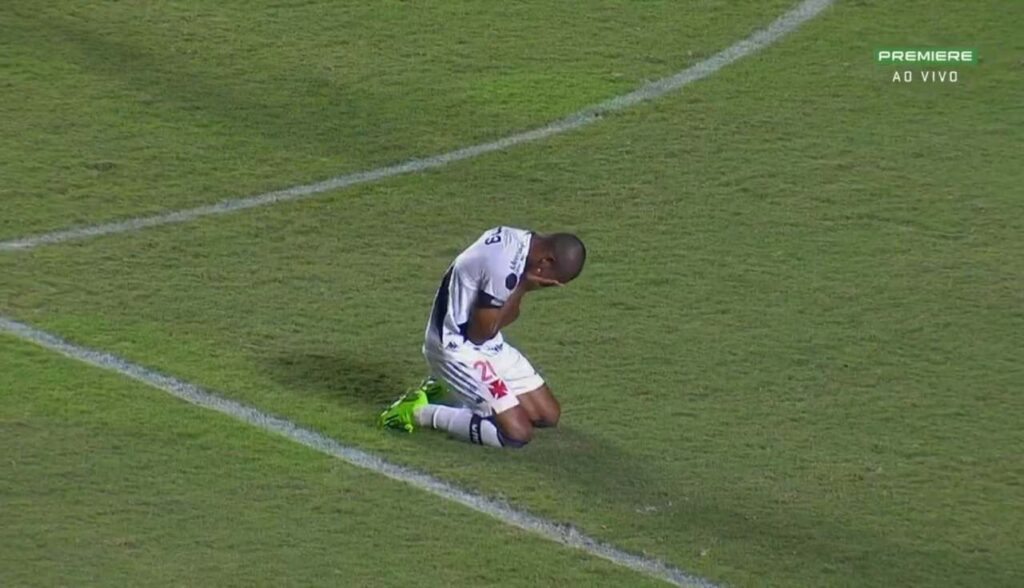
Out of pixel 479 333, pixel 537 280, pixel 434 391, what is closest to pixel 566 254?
pixel 537 280

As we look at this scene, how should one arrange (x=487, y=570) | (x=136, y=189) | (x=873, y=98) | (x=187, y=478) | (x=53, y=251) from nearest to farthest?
(x=487, y=570) → (x=187, y=478) → (x=53, y=251) → (x=136, y=189) → (x=873, y=98)

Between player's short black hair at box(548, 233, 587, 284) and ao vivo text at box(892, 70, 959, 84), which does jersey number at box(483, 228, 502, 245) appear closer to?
player's short black hair at box(548, 233, 587, 284)

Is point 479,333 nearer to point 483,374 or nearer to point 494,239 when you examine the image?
point 483,374

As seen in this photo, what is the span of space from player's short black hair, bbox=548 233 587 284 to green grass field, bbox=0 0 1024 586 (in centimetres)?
68

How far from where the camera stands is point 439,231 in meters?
10.4

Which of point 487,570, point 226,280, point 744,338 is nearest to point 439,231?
point 226,280

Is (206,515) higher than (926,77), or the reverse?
(926,77)

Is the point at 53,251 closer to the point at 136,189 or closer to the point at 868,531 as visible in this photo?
the point at 136,189

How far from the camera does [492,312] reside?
821 cm

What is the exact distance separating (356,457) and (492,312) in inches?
31.0

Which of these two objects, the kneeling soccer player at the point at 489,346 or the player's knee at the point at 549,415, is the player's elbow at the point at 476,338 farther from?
the player's knee at the point at 549,415

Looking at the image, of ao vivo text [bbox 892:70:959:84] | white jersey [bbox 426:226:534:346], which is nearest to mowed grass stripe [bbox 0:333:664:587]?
white jersey [bbox 426:226:534:346]

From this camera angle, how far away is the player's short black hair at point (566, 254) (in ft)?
26.8

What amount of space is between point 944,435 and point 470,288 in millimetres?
2033
